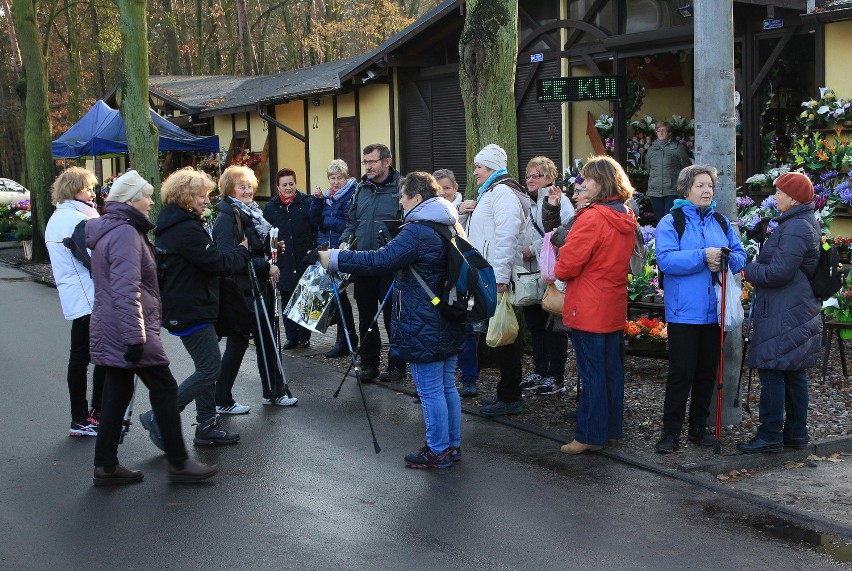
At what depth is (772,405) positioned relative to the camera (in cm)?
675

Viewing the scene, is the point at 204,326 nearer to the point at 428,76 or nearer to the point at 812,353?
the point at 812,353

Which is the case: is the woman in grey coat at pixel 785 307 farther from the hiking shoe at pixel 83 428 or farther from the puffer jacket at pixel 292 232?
the puffer jacket at pixel 292 232

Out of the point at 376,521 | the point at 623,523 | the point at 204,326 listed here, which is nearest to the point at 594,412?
the point at 623,523

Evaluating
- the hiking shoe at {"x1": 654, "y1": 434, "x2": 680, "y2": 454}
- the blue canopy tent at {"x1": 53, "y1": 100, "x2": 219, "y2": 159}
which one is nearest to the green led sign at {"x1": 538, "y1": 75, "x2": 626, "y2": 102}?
Answer: the hiking shoe at {"x1": 654, "y1": 434, "x2": 680, "y2": 454}

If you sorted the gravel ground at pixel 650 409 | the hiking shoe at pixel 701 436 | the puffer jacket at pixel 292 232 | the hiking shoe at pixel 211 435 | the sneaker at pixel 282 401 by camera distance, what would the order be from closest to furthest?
the hiking shoe at pixel 701 436
the gravel ground at pixel 650 409
the hiking shoe at pixel 211 435
the sneaker at pixel 282 401
the puffer jacket at pixel 292 232

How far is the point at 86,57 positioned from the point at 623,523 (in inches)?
1880

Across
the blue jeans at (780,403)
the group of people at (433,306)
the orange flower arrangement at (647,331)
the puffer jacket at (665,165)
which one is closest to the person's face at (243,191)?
the group of people at (433,306)

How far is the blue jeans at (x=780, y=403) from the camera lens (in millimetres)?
6746

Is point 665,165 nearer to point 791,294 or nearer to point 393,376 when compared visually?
point 393,376

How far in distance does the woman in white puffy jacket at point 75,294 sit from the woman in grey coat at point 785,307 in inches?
180

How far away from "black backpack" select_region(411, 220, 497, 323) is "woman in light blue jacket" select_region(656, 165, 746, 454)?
3.96 ft

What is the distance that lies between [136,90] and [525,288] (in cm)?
1230

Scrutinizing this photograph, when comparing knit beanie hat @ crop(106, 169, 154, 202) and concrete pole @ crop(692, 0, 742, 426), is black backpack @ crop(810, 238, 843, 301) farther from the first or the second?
knit beanie hat @ crop(106, 169, 154, 202)

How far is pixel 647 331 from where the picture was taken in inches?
357
